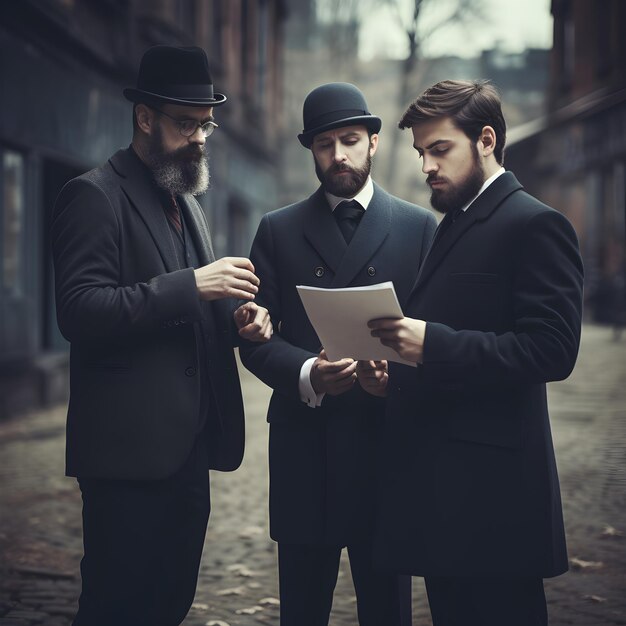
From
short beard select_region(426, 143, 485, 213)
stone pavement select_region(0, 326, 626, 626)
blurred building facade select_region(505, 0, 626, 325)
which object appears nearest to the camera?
short beard select_region(426, 143, 485, 213)

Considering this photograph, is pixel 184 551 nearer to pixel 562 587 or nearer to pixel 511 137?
pixel 562 587

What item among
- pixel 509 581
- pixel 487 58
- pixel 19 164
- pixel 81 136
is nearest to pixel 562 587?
pixel 509 581

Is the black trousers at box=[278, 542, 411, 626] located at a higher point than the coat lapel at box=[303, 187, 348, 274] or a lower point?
lower

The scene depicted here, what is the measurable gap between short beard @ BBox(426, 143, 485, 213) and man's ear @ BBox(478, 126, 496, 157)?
3 cm

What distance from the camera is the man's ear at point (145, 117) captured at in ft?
11.6

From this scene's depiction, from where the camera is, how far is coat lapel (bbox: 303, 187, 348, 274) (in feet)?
12.2

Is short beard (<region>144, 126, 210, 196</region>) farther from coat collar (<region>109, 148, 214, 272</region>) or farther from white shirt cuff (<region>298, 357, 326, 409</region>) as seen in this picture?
white shirt cuff (<region>298, 357, 326, 409</region>)

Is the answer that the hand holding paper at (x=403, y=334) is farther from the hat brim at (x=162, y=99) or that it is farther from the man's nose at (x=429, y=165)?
the hat brim at (x=162, y=99)

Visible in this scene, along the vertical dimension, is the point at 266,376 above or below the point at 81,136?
below

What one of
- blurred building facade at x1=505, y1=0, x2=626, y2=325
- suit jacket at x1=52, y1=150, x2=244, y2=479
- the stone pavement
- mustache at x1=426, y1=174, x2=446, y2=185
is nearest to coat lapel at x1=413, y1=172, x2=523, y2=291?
mustache at x1=426, y1=174, x2=446, y2=185

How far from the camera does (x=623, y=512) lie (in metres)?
6.72

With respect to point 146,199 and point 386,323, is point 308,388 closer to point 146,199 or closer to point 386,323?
point 386,323

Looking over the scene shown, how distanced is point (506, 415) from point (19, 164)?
9.35 meters

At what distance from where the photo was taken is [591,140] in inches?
988
